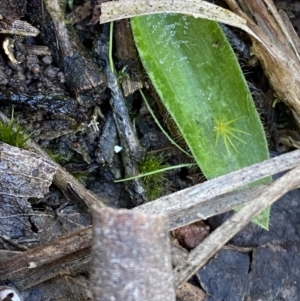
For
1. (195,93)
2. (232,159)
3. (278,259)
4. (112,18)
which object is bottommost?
(278,259)

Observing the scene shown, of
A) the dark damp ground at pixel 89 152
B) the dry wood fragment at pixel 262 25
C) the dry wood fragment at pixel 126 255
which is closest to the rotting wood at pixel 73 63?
the dark damp ground at pixel 89 152

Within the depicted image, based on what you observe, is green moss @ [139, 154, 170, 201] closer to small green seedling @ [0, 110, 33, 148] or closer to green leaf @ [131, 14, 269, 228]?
green leaf @ [131, 14, 269, 228]

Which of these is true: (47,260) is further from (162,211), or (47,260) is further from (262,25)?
(262,25)

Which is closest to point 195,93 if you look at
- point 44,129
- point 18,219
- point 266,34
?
point 266,34

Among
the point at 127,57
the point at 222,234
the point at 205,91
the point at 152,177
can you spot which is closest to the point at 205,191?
the point at 222,234

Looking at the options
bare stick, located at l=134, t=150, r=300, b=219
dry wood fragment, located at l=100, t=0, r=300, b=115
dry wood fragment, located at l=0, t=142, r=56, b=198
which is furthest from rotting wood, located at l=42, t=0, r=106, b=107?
bare stick, located at l=134, t=150, r=300, b=219

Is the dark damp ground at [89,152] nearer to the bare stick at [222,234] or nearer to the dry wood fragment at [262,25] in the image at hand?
the dry wood fragment at [262,25]

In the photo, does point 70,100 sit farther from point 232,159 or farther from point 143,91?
point 232,159
